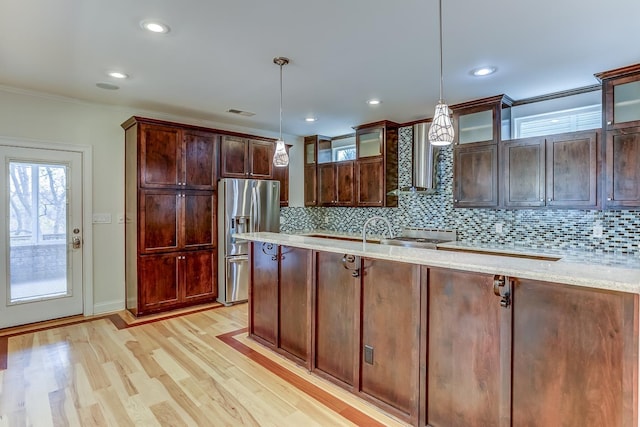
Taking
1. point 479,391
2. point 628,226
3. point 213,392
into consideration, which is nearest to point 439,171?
point 628,226

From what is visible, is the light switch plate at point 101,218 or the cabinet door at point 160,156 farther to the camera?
the light switch plate at point 101,218

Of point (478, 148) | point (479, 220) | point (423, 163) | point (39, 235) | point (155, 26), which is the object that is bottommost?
point (39, 235)

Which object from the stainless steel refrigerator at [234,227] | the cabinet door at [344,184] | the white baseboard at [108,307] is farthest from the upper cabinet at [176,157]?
the cabinet door at [344,184]

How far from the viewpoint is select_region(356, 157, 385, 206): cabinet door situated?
16.5ft

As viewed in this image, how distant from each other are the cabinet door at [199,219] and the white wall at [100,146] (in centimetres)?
81

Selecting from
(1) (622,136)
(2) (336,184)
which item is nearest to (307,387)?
(1) (622,136)

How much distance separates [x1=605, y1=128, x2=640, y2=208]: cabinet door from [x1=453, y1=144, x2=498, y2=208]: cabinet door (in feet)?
3.30

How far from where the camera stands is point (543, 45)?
8.59ft

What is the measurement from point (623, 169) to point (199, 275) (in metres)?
4.75

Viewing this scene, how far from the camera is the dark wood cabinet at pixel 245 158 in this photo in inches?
189

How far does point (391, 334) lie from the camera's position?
220cm

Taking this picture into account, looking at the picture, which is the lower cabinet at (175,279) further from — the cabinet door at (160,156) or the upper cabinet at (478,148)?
the upper cabinet at (478,148)

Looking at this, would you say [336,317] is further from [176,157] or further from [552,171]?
[176,157]

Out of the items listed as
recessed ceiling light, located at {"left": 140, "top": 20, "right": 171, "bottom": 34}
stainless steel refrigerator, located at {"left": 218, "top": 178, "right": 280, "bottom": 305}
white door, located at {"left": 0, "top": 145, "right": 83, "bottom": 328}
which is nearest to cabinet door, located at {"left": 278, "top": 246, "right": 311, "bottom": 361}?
stainless steel refrigerator, located at {"left": 218, "top": 178, "right": 280, "bottom": 305}
